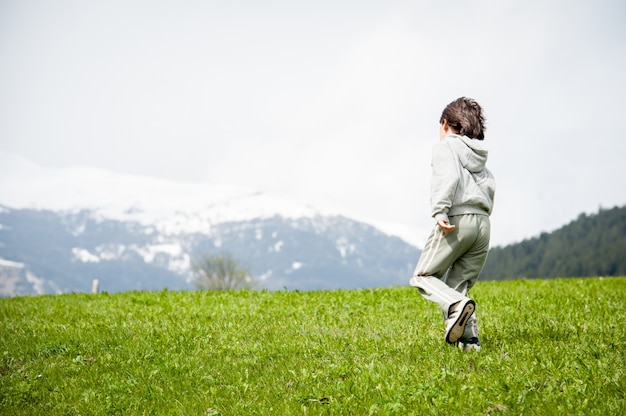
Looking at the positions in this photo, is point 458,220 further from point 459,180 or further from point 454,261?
point 454,261

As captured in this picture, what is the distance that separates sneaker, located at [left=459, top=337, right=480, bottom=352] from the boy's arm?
173 cm

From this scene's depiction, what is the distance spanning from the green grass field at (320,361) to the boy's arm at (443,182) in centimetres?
195

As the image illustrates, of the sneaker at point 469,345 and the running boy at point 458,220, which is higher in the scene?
the running boy at point 458,220

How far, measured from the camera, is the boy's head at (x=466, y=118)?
27.8 feet

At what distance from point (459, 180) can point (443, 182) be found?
257 millimetres

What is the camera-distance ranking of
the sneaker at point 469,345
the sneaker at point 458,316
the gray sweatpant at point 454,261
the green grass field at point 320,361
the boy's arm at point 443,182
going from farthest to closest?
the sneaker at point 469,345, the gray sweatpant at point 454,261, the boy's arm at point 443,182, the sneaker at point 458,316, the green grass field at point 320,361

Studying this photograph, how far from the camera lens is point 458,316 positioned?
7.75 meters

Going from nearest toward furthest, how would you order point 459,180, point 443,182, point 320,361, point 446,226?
point 446,226 < point 443,182 < point 459,180 < point 320,361

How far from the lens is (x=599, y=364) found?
7.17m

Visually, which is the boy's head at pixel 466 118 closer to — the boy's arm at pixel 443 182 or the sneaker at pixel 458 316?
the boy's arm at pixel 443 182

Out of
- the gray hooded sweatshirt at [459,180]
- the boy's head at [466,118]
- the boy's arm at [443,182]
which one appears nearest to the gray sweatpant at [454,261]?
the gray hooded sweatshirt at [459,180]

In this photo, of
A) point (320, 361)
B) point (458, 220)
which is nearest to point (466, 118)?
point (458, 220)

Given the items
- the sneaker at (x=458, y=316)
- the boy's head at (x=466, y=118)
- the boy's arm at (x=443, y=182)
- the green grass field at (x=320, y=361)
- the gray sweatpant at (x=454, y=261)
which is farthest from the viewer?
the boy's head at (x=466, y=118)

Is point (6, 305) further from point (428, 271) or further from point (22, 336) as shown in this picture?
point (428, 271)
